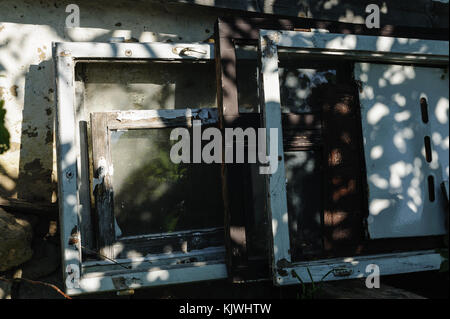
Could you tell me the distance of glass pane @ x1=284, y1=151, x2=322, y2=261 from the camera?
8.35ft

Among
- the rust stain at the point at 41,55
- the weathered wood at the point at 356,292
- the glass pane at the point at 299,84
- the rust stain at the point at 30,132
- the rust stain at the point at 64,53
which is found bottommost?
the weathered wood at the point at 356,292

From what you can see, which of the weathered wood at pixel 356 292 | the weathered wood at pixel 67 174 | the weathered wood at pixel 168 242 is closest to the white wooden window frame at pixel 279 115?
the weathered wood at pixel 356 292

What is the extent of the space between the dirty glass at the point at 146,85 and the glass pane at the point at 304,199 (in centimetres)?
81

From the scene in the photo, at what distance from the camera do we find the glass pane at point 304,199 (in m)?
2.54

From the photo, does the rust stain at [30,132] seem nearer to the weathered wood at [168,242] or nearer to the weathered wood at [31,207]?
the weathered wood at [31,207]

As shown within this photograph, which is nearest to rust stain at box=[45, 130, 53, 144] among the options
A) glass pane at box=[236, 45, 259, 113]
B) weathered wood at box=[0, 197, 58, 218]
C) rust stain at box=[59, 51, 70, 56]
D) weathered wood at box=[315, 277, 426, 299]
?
weathered wood at box=[0, 197, 58, 218]

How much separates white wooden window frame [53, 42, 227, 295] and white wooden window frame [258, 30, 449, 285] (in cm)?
45

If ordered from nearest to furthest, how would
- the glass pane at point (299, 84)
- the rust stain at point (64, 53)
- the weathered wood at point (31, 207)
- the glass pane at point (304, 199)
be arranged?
the rust stain at point (64, 53), the weathered wood at point (31, 207), the glass pane at point (304, 199), the glass pane at point (299, 84)

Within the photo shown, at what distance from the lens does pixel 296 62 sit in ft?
8.98

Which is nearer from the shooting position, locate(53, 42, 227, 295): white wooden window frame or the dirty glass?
locate(53, 42, 227, 295): white wooden window frame

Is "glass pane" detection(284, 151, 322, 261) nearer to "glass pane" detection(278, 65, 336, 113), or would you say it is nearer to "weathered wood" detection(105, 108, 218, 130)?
"glass pane" detection(278, 65, 336, 113)

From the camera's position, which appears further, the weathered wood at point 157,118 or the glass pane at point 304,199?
the glass pane at point 304,199

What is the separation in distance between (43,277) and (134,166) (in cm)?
99

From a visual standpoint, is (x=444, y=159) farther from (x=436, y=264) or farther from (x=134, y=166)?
(x=134, y=166)
